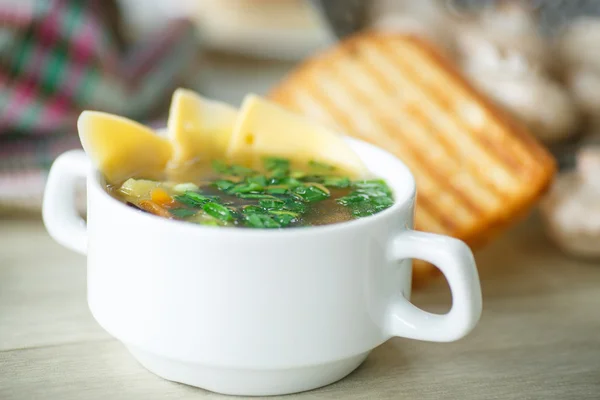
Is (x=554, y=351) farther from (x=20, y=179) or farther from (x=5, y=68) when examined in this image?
(x=5, y=68)

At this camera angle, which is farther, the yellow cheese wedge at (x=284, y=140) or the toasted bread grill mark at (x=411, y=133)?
the toasted bread grill mark at (x=411, y=133)

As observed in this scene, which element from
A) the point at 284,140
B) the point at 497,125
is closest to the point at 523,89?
the point at 497,125

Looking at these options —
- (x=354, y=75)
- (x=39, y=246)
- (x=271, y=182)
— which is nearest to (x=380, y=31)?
(x=354, y=75)

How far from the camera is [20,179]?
1284mm

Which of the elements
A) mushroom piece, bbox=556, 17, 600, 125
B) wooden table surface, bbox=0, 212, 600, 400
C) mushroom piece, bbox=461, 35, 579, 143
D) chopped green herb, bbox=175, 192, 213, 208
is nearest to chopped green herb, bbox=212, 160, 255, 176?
chopped green herb, bbox=175, 192, 213, 208

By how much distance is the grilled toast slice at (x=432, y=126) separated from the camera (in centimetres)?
118

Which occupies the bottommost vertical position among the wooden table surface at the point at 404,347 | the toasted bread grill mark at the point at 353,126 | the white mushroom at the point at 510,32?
the wooden table surface at the point at 404,347

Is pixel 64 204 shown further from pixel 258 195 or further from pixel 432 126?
pixel 432 126

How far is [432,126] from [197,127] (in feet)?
1.47

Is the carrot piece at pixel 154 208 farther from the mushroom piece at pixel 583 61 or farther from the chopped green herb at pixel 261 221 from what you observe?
the mushroom piece at pixel 583 61

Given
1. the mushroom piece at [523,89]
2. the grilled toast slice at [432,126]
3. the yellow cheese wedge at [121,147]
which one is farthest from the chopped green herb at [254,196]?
the mushroom piece at [523,89]

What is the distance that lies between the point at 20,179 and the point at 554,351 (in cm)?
88

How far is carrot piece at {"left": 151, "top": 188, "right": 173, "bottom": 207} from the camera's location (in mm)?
850

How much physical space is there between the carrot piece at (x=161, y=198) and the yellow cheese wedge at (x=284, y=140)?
19cm
